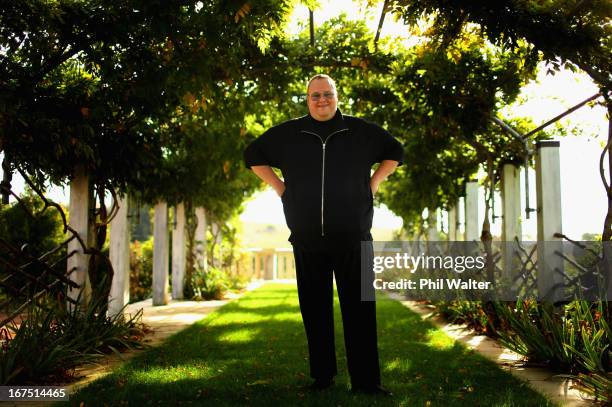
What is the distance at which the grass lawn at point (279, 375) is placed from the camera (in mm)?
3064

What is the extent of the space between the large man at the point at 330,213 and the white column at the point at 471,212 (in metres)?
5.83

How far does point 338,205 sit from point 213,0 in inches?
55.4

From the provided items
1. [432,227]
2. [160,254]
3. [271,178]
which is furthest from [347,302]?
[432,227]

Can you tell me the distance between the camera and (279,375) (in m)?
3.79

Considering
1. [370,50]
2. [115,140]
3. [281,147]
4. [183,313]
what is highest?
[370,50]

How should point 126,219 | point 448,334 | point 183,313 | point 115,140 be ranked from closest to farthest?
point 115,140, point 448,334, point 126,219, point 183,313

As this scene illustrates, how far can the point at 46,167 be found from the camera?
4.74 m

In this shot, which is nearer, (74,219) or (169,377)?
(169,377)

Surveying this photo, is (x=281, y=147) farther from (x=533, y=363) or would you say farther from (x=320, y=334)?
(x=533, y=363)

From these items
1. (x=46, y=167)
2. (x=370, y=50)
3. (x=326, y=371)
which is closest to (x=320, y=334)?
(x=326, y=371)

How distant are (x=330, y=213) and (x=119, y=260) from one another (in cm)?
446

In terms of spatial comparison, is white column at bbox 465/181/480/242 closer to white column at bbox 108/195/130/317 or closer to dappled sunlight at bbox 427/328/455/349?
dappled sunlight at bbox 427/328/455/349

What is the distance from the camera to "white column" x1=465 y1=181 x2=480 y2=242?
8.82 metres

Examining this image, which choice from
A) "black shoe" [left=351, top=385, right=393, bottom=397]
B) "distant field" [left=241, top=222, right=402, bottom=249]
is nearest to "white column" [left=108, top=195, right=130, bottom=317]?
"black shoe" [left=351, top=385, right=393, bottom=397]
